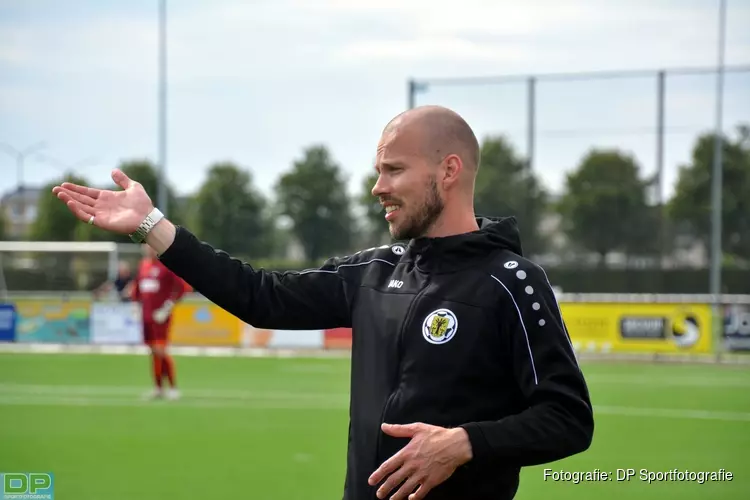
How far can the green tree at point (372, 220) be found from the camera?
2939 cm

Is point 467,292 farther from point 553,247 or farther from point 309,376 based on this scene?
point 553,247

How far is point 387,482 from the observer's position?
304 centimetres

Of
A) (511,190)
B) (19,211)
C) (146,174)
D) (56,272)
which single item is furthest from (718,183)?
(19,211)

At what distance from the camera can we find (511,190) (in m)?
27.5

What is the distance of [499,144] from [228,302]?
24.1 metres

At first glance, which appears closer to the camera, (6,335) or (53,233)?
(6,335)

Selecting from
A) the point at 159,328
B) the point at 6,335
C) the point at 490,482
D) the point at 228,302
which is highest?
the point at 228,302

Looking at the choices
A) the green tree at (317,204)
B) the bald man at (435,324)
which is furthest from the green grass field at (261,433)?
the green tree at (317,204)

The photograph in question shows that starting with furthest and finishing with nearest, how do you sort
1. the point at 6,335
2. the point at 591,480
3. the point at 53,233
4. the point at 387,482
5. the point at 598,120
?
the point at 53,233 → the point at 598,120 → the point at 6,335 → the point at 591,480 → the point at 387,482

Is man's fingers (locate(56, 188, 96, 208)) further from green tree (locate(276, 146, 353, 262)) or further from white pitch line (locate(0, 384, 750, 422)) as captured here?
green tree (locate(276, 146, 353, 262))

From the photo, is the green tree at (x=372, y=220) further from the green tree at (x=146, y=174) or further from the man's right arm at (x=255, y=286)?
the man's right arm at (x=255, y=286)

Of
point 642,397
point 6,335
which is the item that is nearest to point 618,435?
point 642,397

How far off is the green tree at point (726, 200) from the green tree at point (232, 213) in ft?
44.5

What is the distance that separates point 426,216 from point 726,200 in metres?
25.9
